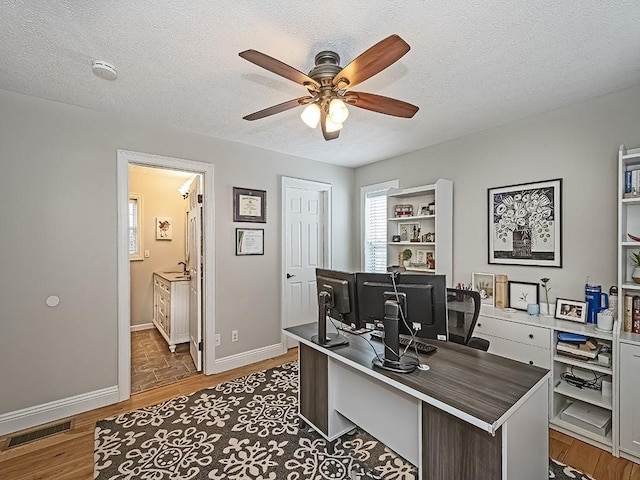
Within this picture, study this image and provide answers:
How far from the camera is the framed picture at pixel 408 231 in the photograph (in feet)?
12.6

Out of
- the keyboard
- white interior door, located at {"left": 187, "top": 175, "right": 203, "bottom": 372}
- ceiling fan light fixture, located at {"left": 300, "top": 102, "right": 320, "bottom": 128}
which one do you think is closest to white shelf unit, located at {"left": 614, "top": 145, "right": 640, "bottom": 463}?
the keyboard

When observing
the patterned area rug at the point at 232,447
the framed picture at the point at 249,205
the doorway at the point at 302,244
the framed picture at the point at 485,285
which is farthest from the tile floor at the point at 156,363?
the framed picture at the point at 485,285

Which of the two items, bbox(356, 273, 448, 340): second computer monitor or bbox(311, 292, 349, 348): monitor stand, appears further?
bbox(311, 292, 349, 348): monitor stand

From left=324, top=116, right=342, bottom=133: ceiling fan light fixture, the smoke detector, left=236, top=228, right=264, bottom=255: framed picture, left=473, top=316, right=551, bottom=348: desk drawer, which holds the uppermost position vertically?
the smoke detector

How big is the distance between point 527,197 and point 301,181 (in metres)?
2.62

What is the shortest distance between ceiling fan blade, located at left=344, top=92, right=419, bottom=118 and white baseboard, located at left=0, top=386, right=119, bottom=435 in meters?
3.22

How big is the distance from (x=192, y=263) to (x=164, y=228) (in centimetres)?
198

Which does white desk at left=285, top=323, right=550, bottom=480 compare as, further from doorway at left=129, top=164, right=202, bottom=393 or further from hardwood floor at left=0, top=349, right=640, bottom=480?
doorway at left=129, top=164, right=202, bottom=393

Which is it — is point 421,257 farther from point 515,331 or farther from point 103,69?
point 103,69

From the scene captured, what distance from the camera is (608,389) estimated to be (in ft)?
7.35

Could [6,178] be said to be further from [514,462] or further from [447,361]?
[514,462]

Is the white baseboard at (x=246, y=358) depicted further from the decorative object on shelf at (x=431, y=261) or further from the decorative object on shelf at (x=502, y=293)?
the decorative object on shelf at (x=502, y=293)

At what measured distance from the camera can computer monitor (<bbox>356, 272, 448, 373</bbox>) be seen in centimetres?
167

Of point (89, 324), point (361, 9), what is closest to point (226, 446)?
point (89, 324)
